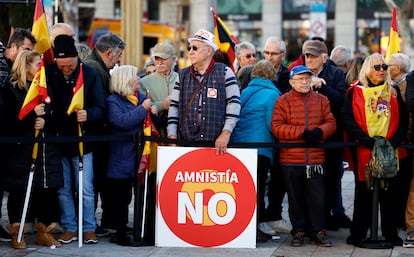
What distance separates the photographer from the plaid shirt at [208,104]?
866cm

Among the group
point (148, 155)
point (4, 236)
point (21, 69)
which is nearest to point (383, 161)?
point (148, 155)

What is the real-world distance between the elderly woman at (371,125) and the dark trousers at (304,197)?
40 cm

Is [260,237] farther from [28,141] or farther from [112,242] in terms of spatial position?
[28,141]

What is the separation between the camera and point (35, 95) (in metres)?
8.50

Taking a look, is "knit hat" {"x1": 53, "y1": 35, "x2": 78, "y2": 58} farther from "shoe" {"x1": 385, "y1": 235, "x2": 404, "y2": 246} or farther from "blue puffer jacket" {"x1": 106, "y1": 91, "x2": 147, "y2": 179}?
"shoe" {"x1": 385, "y1": 235, "x2": 404, "y2": 246}

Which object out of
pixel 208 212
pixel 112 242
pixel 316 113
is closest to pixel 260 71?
pixel 316 113

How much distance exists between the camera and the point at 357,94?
886 cm

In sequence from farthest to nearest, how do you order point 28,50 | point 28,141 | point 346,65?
point 346,65
point 28,50
point 28,141

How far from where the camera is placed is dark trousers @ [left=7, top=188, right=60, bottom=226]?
8.77m

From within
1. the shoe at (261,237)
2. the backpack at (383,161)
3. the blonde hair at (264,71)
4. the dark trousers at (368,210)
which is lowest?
the shoe at (261,237)

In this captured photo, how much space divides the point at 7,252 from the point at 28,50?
2009 millimetres

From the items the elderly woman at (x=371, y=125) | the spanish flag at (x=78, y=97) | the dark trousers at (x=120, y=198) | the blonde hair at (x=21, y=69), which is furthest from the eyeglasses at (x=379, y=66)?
the blonde hair at (x=21, y=69)

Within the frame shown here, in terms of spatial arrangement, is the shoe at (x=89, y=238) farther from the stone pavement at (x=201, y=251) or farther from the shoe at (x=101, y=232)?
the shoe at (x=101, y=232)

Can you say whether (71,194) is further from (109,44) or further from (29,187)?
(109,44)
